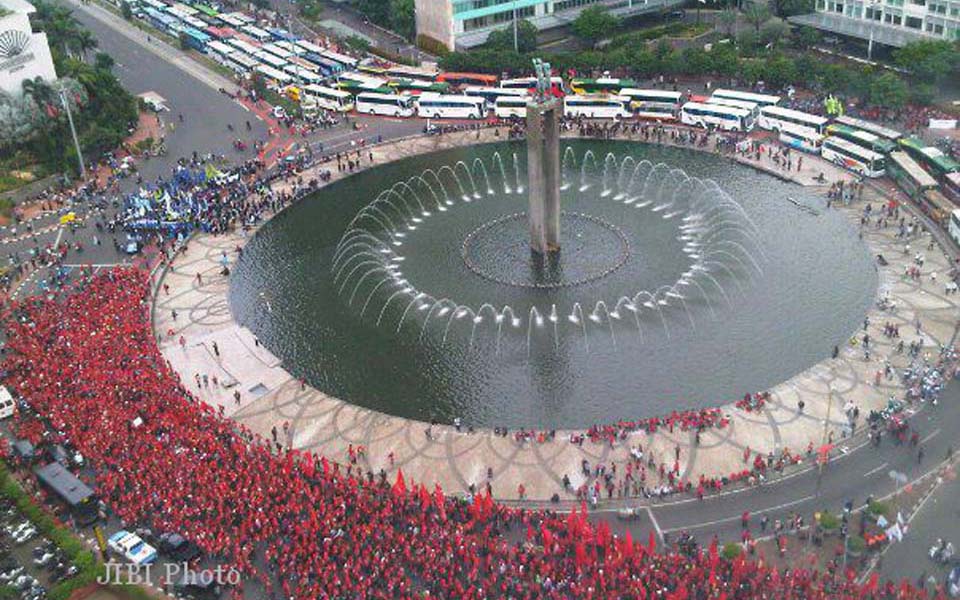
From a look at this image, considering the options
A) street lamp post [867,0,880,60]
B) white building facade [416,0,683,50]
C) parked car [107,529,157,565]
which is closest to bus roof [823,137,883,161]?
street lamp post [867,0,880,60]

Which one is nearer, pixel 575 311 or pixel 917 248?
pixel 575 311

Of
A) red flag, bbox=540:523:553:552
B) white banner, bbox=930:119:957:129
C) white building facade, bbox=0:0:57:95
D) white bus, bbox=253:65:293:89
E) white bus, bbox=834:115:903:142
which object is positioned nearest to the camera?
red flag, bbox=540:523:553:552

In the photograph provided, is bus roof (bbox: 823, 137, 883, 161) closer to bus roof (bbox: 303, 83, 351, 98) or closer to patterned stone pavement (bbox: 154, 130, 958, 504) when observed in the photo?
patterned stone pavement (bbox: 154, 130, 958, 504)

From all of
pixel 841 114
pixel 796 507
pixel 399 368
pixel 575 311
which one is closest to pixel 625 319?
pixel 575 311

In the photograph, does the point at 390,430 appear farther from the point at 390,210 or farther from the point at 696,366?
the point at 390,210

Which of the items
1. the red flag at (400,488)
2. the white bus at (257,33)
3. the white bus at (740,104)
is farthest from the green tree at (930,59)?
the white bus at (257,33)

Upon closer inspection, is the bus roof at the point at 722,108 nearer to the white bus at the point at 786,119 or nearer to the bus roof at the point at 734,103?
the bus roof at the point at 734,103
